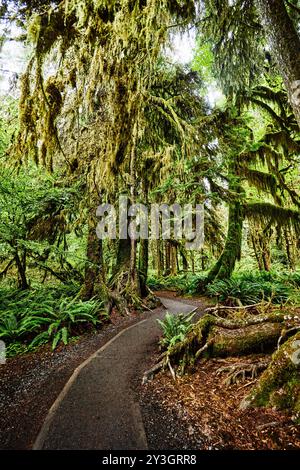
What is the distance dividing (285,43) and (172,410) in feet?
16.9

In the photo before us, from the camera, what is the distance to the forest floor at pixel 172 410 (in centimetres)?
260

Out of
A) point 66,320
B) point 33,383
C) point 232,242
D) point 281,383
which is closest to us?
point 281,383

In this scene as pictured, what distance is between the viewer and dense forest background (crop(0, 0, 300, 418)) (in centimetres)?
341

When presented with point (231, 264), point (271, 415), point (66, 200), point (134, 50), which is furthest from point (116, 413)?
point (231, 264)

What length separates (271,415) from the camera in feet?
9.30

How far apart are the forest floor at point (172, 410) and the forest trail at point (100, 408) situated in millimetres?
115

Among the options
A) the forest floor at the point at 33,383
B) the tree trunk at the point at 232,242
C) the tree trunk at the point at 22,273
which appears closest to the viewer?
the forest floor at the point at 33,383

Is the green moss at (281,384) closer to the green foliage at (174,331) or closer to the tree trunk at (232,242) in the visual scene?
the green foliage at (174,331)

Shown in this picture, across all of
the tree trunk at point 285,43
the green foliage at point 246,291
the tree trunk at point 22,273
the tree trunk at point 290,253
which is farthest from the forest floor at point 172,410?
the tree trunk at point 290,253

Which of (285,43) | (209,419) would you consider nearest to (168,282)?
(209,419)

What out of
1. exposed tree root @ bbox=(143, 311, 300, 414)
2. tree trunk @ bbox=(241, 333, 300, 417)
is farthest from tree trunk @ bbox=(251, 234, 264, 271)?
tree trunk @ bbox=(241, 333, 300, 417)

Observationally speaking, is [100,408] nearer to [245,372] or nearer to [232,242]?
[245,372]

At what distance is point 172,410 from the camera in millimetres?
3207

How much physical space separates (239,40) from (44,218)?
7.23 metres
